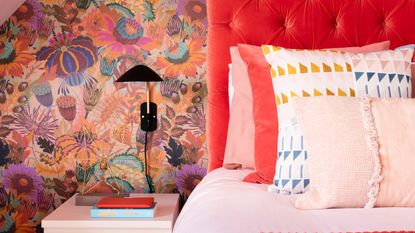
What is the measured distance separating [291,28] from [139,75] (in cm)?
63

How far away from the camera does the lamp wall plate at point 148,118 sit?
261 centimetres

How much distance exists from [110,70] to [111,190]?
20.5 inches

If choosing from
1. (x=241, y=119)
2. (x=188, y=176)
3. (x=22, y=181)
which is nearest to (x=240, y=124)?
(x=241, y=119)

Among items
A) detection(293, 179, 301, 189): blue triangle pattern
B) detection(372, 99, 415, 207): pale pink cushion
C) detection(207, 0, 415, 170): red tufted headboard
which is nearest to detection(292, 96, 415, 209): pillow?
detection(372, 99, 415, 207): pale pink cushion

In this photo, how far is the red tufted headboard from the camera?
7.94 feet

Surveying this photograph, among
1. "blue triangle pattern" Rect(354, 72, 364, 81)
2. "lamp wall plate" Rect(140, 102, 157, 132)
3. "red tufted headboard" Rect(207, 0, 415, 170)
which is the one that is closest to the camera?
"blue triangle pattern" Rect(354, 72, 364, 81)

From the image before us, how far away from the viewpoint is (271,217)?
4.74 feet

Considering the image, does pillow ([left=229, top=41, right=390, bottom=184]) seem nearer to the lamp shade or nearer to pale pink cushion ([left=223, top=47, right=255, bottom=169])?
pale pink cushion ([left=223, top=47, right=255, bottom=169])

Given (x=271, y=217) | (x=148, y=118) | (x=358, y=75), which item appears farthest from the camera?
(x=148, y=118)

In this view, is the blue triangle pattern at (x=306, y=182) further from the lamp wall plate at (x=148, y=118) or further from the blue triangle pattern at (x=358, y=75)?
the lamp wall plate at (x=148, y=118)

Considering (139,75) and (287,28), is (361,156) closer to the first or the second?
(287,28)

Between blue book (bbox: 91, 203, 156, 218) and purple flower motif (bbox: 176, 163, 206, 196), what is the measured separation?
0.45m

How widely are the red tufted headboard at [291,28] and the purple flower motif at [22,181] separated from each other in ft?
2.63

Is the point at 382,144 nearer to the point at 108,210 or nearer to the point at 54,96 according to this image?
the point at 108,210
